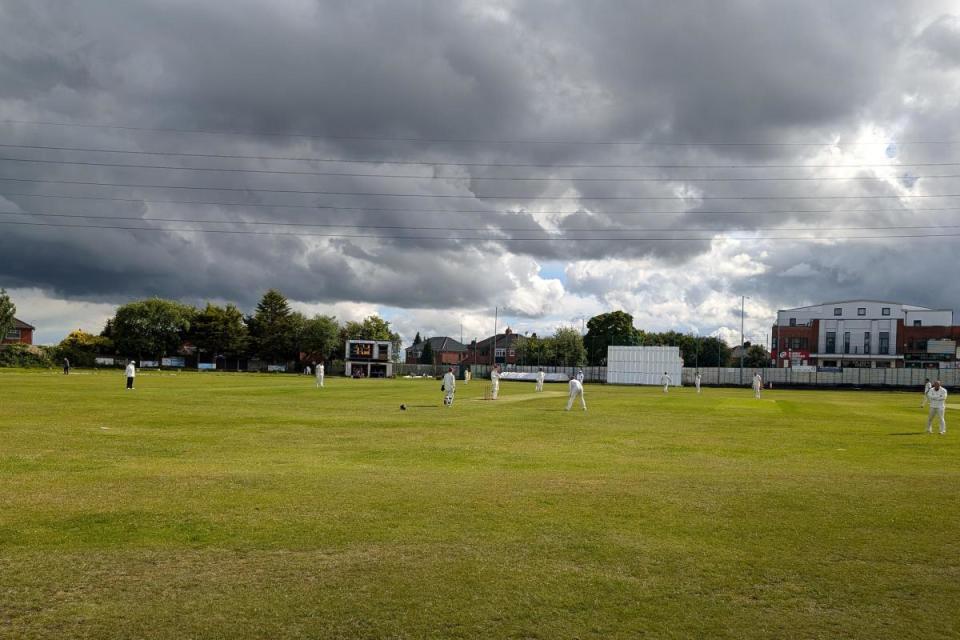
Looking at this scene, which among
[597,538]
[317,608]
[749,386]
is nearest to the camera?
[317,608]

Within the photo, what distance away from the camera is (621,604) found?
24.5 ft

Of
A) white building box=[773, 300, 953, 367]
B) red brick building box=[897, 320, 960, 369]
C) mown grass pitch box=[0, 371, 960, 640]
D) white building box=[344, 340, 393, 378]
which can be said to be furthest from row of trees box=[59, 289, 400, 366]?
mown grass pitch box=[0, 371, 960, 640]

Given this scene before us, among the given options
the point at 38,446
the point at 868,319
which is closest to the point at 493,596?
the point at 38,446

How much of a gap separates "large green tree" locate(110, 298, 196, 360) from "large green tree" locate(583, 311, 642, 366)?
85.6 m

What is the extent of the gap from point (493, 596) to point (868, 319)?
493 feet

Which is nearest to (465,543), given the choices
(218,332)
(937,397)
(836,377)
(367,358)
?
(937,397)

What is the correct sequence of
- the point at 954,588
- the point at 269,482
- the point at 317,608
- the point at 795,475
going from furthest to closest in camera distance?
the point at 795,475
the point at 269,482
the point at 954,588
the point at 317,608

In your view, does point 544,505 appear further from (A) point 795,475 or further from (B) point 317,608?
(A) point 795,475

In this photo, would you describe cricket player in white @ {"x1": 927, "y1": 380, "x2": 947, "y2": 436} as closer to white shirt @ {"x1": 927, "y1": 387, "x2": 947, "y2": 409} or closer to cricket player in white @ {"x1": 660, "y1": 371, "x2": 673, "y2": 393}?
white shirt @ {"x1": 927, "y1": 387, "x2": 947, "y2": 409}

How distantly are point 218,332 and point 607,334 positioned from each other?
82543 mm

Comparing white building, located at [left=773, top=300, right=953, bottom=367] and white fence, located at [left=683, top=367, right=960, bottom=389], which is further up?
white building, located at [left=773, top=300, right=953, bottom=367]

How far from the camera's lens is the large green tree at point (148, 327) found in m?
139

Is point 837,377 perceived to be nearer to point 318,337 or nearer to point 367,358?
point 367,358

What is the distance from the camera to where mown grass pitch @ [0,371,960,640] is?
7039mm
